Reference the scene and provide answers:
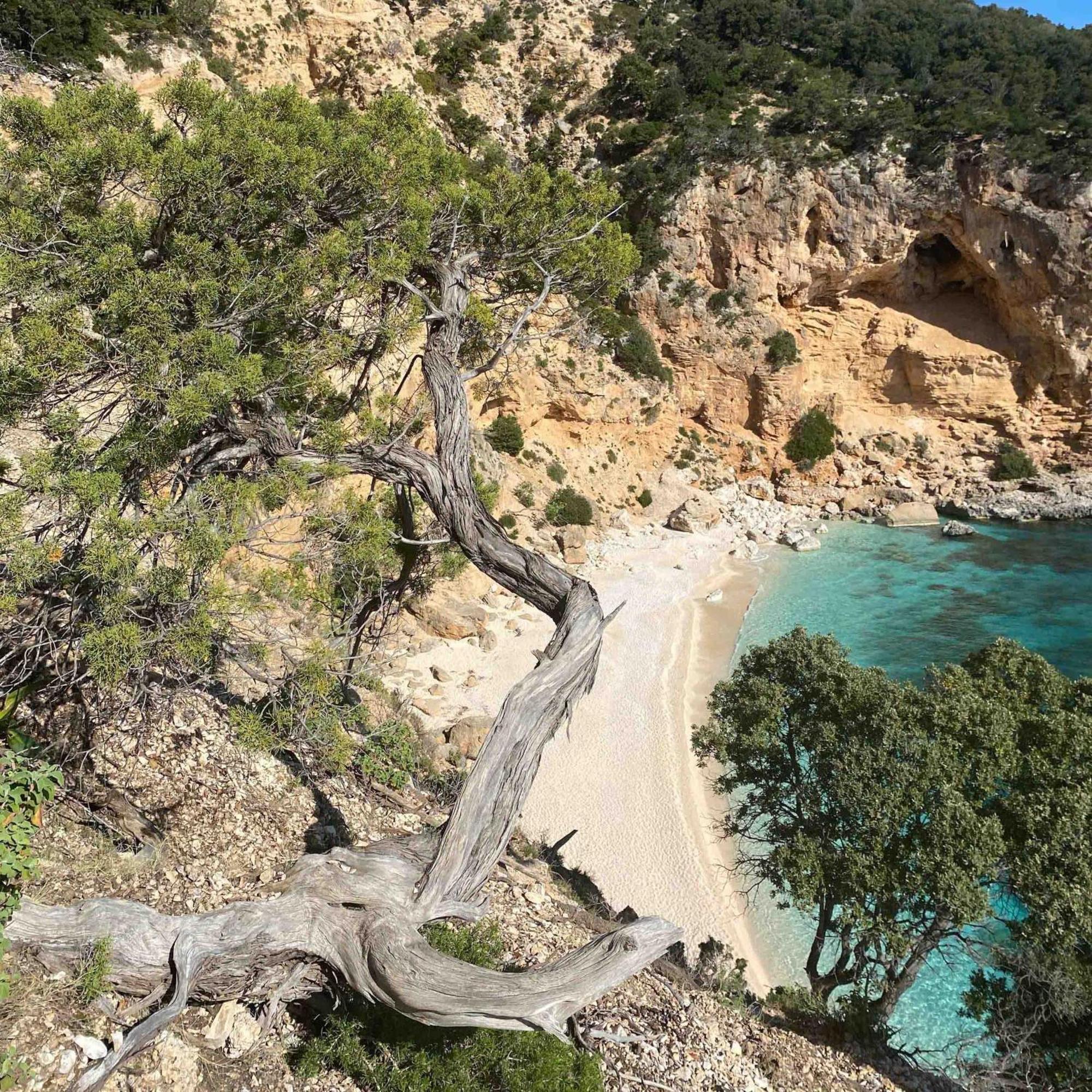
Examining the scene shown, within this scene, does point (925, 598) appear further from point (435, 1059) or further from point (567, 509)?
point (435, 1059)

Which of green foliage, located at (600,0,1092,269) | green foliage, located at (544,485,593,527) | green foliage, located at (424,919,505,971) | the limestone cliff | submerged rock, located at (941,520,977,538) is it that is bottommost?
green foliage, located at (424,919,505,971)

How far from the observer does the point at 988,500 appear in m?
33.6

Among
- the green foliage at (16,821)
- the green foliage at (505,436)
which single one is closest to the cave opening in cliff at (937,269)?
the green foliage at (505,436)

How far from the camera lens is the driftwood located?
358 cm

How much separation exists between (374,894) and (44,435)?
383cm

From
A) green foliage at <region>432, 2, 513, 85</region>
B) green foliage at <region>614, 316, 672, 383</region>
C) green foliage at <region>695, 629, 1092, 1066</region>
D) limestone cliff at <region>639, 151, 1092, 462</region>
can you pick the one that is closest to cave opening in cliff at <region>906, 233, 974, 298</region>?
limestone cliff at <region>639, 151, 1092, 462</region>

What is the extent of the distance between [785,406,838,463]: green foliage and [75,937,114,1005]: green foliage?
35551 mm

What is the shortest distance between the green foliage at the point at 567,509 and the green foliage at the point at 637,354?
339 inches

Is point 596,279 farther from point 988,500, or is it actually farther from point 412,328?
point 988,500

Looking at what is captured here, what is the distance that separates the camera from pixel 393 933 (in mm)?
3760

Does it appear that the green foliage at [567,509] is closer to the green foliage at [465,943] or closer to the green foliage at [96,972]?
the green foliage at [465,943]

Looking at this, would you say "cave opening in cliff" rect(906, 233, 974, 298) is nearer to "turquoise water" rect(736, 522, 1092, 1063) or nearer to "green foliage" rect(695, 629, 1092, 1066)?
"turquoise water" rect(736, 522, 1092, 1063)

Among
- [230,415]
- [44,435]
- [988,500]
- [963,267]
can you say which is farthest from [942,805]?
[963,267]

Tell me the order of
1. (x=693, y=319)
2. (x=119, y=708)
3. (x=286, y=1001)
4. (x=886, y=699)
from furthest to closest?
(x=693, y=319)
(x=886, y=699)
(x=119, y=708)
(x=286, y=1001)
